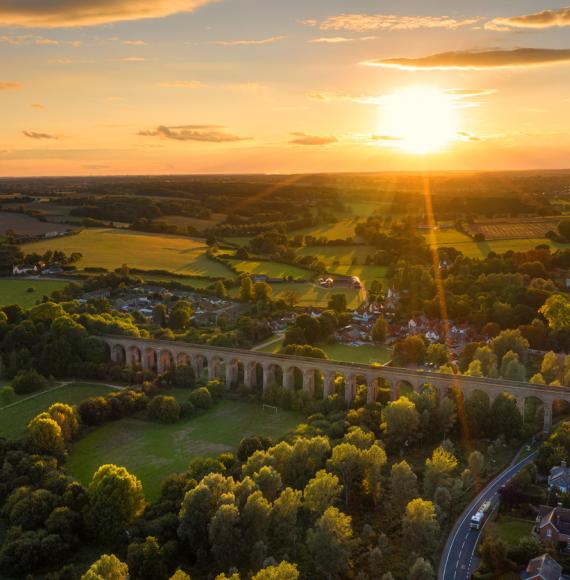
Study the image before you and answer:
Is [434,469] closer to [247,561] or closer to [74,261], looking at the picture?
[247,561]

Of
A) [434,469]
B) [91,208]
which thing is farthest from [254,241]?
[434,469]

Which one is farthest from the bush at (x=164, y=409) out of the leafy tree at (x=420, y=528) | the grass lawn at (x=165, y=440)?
the leafy tree at (x=420, y=528)

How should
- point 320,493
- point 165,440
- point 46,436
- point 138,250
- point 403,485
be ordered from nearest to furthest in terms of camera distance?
point 320,493, point 403,485, point 46,436, point 165,440, point 138,250

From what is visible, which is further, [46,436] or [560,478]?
[46,436]

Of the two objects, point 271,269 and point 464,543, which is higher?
point 271,269

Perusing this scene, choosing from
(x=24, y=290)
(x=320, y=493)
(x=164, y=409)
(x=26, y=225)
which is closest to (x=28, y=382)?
(x=164, y=409)

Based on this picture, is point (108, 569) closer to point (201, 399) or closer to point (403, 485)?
point (403, 485)

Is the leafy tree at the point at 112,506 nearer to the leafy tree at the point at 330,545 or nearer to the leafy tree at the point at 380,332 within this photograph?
the leafy tree at the point at 330,545
